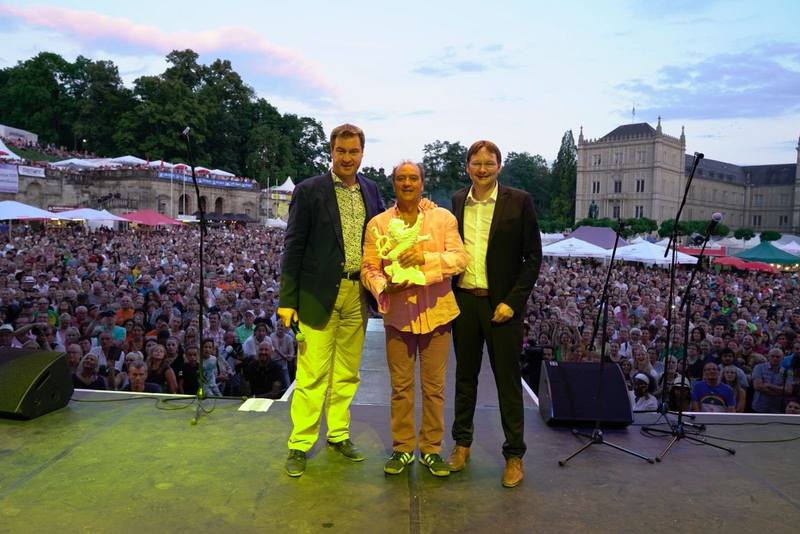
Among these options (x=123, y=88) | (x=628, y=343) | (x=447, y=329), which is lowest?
(x=628, y=343)

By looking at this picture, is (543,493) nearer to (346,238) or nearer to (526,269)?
(526,269)

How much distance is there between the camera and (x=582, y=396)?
3.66m

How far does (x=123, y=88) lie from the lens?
54.5m

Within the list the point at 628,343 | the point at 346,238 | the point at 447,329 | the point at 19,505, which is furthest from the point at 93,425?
the point at 628,343

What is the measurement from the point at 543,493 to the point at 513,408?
0.43 metres

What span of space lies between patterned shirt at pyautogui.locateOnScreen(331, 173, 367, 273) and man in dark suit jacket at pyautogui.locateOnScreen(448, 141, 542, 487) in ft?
1.85

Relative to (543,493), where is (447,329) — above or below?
above

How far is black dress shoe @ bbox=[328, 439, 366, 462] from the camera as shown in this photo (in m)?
3.05

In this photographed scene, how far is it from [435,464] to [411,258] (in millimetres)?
1048

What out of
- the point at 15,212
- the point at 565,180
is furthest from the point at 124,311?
the point at 565,180

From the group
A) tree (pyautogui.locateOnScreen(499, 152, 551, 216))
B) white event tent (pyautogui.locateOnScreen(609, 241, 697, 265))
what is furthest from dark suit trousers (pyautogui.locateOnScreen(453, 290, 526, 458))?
tree (pyautogui.locateOnScreen(499, 152, 551, 216))

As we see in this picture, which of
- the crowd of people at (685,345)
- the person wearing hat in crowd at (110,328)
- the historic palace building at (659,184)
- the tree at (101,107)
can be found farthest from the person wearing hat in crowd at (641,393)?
the historic palace building at (659,184)

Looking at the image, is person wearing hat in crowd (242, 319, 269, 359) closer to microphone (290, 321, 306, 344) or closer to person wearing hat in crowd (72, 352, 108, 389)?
person wearing hat in crowd (72, 352, 108, 389)

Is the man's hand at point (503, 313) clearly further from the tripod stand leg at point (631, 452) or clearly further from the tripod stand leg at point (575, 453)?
the tripod stand leg at point (631, 452)
